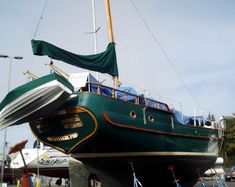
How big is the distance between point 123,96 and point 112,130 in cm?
175

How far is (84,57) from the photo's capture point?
12.8 metres

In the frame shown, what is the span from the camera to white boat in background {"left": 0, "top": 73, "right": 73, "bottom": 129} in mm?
10805

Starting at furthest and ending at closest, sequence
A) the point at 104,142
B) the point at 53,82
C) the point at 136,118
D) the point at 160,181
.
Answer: the point at 160,181, the point at 136,118, the point at 104,142, the point at 53,82

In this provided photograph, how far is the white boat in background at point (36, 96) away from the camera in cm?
1080

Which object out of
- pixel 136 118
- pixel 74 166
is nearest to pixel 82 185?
pixel 74 166

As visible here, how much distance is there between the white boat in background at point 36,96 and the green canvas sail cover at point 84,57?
1.44 metres

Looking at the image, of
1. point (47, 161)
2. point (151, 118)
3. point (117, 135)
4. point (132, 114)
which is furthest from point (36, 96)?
point (47, 161)

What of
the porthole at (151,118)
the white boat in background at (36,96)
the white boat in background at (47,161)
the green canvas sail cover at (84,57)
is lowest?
the white boat in background at (47,161)

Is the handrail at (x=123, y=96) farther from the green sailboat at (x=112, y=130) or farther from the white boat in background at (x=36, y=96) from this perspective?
the white boat in background at (x=36, y=96)

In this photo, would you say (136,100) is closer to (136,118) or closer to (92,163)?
(136,118)

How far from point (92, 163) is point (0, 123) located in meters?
3.47

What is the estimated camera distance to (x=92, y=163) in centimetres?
1245

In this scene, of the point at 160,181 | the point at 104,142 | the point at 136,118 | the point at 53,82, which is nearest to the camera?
the point at 53,82

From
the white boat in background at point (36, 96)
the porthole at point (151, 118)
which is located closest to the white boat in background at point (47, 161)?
the porthole at point (151, 118)
